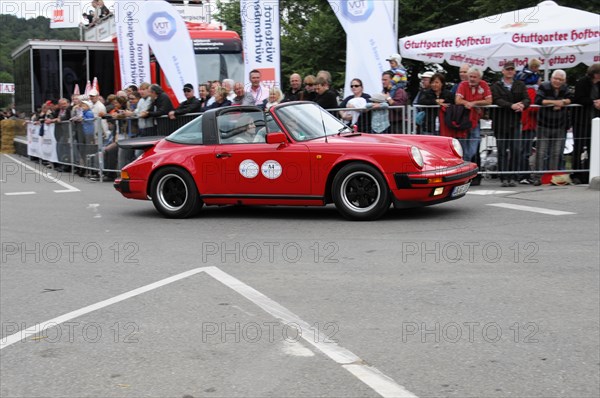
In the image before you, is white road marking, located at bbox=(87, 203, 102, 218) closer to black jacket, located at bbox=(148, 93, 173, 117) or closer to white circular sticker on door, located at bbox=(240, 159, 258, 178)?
white circular sticker on door, located at bbox=(240, 159, 258, 178)

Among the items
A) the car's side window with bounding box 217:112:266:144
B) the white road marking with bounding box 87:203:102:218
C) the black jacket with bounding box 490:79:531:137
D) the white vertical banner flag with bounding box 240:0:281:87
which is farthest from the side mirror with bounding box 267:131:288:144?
the white vertical banner flag with bounding box 240:0:281:87

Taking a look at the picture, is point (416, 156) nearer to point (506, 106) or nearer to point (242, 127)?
point (242, 127)

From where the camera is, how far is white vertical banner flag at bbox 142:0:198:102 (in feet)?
62.2

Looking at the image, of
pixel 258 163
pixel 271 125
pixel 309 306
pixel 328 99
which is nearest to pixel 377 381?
pixel 309 306

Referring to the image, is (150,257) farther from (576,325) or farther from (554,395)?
(554,395)

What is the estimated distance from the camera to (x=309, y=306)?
19.5ft

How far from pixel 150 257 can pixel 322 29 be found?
2695 centimetres

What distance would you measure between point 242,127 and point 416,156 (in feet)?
7.57

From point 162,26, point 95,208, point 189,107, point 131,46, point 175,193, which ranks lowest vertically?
point 95,208

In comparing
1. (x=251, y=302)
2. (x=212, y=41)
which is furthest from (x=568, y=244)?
(x=212, y=41)

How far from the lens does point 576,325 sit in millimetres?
5301

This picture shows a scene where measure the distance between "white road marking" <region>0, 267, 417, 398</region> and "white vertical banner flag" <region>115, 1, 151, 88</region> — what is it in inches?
565

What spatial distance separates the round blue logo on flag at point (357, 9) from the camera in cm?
1658

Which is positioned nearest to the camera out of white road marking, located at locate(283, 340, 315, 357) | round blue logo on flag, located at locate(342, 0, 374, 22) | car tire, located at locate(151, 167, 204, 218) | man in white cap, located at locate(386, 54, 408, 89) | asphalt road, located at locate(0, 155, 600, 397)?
asphalt road, located at locate(0, 155, 600, 397)
